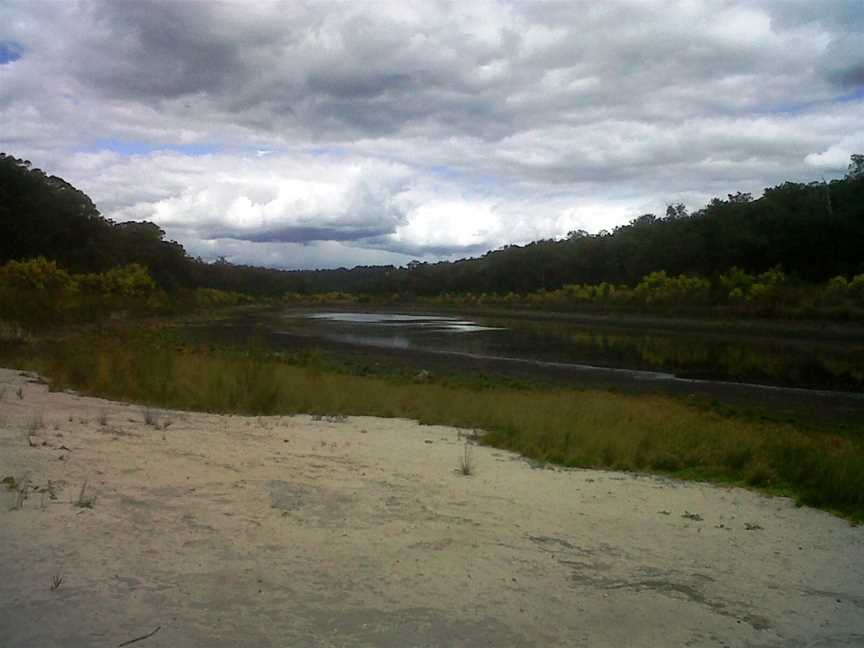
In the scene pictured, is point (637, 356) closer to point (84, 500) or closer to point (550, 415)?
point (550, 415)

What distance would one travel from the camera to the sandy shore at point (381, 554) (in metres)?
4.51

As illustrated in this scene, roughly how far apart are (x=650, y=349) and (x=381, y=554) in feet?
116

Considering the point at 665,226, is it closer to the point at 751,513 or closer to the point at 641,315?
the point at 641,315

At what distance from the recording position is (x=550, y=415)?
14273 millimetres

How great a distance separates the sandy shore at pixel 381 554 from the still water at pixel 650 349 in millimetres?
20719

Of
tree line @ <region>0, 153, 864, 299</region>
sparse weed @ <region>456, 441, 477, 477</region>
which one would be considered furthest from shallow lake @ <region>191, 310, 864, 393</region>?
sparse weed @ <region>456, 441, 477, 477</region>

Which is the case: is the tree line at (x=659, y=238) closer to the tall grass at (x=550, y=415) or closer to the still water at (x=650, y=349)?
the still water at (x=650, y=349)

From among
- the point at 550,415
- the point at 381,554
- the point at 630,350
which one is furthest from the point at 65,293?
the point at 381,554

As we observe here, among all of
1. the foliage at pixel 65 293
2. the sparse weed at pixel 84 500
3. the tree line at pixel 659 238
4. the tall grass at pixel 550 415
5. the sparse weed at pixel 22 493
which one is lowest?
the tall grass at pixel 550 415

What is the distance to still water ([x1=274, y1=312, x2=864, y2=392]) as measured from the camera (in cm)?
2914

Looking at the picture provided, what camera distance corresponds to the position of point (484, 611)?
4867 mm

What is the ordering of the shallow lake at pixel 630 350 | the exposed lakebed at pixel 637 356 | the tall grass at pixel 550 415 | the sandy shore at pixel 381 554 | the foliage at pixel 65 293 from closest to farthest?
1. the sandy shore at pixel 381 554
2. the tall grass at pixel 550 415
3. the exposed lakebed at pixel 637 356
4. the shallow lake at pixel 630 350
5. the foliage at pixel 65 293

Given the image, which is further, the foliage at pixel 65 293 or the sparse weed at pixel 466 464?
the foliage at pixel 65 293

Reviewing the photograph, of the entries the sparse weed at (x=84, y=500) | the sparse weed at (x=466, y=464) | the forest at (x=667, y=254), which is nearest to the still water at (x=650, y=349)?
the forest at (x=667, y=254)
